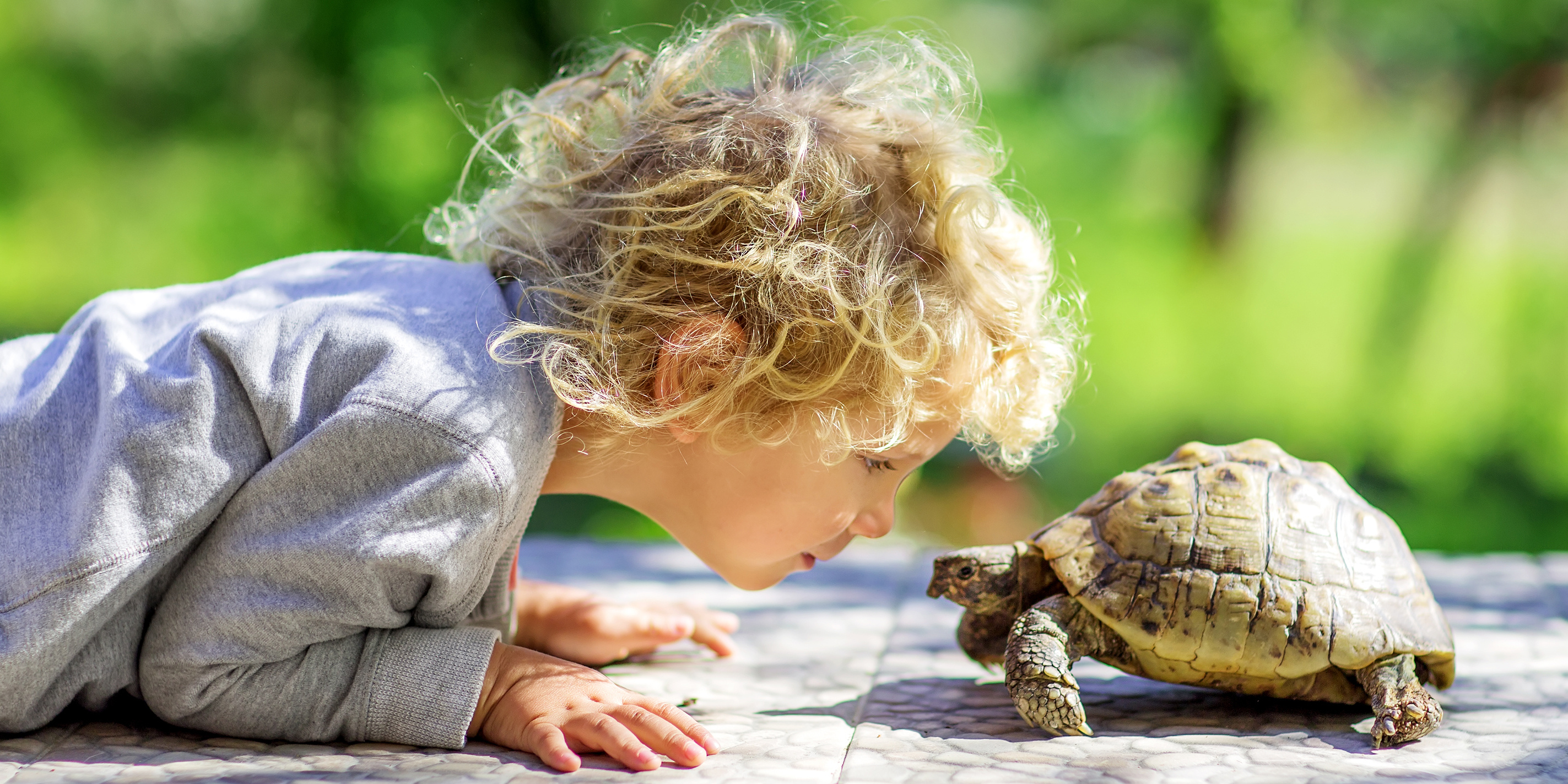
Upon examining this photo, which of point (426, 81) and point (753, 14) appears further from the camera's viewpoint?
point (426, 81)

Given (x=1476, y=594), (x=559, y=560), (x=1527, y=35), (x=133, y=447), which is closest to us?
(x=133, y=447)

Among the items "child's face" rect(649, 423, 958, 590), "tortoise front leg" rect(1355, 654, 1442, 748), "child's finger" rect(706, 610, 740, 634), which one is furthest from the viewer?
"child's finger" rect(706, 610, 740, 634)

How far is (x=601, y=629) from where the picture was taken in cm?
217

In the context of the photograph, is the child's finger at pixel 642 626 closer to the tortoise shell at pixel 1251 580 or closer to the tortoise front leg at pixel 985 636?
the tortoise front leg at pixel 985 636

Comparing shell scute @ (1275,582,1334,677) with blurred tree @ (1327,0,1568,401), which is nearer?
shell scute @ (1275,582,1334,677)

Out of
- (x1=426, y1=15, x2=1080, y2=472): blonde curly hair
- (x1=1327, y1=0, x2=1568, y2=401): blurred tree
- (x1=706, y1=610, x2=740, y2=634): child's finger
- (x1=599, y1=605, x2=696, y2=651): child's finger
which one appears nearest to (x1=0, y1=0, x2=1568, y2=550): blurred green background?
(x1=1327, y1=0, x2=1568, y2=401): blurred tree

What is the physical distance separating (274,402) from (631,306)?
0.51 meters

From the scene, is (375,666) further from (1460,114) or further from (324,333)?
(1460,114)

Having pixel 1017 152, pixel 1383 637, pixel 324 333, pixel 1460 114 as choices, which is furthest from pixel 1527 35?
pixel 324 333

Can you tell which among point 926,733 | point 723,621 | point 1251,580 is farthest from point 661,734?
point 1251,580

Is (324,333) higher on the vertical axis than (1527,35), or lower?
lower

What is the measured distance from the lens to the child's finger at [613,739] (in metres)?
1.56

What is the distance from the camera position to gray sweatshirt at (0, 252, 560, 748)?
1.59 m

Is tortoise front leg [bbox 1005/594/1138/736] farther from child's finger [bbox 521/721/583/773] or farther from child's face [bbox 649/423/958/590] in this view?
child's finger [bbox 521/721/583/773]
